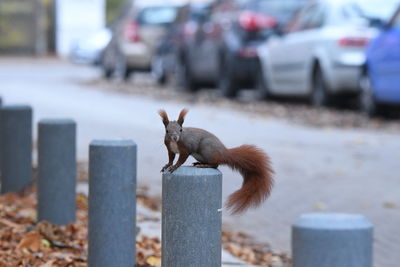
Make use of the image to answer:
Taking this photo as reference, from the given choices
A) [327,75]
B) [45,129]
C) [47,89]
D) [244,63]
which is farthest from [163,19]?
[45,129]

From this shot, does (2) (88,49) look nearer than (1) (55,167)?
No

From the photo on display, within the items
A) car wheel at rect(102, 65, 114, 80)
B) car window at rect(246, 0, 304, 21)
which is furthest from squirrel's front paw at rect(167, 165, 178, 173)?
car wheel at rect(102, 65, 114, 80)

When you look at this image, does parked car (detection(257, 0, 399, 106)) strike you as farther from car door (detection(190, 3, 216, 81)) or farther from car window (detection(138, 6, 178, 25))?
car window (detection(138, 6, 178, 25))

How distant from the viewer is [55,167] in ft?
24.0

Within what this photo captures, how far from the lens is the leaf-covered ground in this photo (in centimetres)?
634

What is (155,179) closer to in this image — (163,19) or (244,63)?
(244,63)

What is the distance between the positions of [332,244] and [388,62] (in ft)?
40.7

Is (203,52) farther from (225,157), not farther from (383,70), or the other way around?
(225,157)

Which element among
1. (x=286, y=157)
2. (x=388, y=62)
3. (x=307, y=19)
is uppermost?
(x=307, y=19)

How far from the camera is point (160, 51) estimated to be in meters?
26.5

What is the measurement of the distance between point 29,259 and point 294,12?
Answer: 50.1ft

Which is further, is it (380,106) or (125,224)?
(380,106)

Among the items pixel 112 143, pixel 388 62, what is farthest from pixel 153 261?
pixel 388 62

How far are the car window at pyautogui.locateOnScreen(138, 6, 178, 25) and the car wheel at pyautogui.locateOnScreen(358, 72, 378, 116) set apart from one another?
41.2ft
